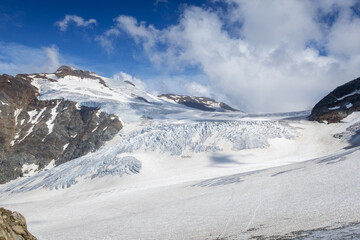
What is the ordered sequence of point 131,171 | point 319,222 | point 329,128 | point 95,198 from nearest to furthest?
point 319,222 < point 95,198 < point 131,171 < point 329,128

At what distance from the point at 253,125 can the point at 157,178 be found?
1876cm

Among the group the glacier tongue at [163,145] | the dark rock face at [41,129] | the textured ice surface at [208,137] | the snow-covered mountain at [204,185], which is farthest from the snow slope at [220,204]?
the dark rock face at [41,129]

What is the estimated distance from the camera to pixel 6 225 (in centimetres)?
880

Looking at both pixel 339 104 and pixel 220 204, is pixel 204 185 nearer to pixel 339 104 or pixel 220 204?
pixel 220 204

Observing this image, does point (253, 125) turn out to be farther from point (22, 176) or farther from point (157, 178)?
point (22, 176)

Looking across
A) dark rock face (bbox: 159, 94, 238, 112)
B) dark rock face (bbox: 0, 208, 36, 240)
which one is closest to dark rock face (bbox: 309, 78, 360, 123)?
dark rock face (bbox: 0, 208, 36, 240)

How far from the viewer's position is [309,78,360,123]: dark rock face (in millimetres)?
44594

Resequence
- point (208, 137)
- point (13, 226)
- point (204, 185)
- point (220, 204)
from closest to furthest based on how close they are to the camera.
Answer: point (13, 226)
point (220, 204)
point (204, 185)
point (208, 137)

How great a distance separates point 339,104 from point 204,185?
3474 cm

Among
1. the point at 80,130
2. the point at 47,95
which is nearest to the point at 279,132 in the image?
the point at 80,130

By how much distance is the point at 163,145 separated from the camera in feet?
144

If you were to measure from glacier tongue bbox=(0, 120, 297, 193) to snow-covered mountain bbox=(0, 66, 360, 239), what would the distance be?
16 cm

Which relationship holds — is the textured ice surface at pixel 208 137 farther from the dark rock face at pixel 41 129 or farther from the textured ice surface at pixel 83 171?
the dark rock face at pixel 41 129

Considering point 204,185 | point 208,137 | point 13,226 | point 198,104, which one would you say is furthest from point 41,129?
point 198,104
